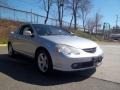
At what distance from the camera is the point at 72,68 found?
20.5ft

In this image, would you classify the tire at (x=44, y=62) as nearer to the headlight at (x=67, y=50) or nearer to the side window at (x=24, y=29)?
the headlight at (x=67, y=50)

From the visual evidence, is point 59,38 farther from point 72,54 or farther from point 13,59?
point 13,59

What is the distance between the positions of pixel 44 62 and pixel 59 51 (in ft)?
2.63

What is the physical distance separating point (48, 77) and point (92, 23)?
186 ft

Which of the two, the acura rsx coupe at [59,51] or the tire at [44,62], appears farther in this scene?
the tire at [44,62]

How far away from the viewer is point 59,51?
623 cm

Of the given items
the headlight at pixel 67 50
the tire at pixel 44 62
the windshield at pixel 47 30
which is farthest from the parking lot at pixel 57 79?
the windshield at pixel 47 30

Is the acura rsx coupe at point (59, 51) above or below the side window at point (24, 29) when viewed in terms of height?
below

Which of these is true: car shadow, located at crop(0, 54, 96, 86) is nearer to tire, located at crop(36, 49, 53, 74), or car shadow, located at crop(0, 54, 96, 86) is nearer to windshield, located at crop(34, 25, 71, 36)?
tire, located at crop(36, 49, 53, 74)

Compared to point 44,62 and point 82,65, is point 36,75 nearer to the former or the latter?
point 44,62

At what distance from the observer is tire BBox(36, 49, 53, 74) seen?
257 inches

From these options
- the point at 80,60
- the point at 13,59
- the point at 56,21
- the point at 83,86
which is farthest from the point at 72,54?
the point at 56,21

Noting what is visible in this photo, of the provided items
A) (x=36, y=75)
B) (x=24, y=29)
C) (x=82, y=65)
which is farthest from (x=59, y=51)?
(x=24, y=29)

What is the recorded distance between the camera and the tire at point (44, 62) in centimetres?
654
